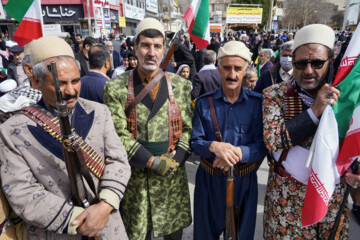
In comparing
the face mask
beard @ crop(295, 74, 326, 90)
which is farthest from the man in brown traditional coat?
the face mask

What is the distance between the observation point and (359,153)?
57.7 inches

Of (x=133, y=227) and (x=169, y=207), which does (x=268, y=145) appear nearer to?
(x=169, y=207)

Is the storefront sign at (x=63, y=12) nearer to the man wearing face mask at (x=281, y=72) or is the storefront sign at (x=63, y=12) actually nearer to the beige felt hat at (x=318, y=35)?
the man wearing face mask at (x=281, y=72)

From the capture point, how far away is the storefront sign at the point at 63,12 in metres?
26.2

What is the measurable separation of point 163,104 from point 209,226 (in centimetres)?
111

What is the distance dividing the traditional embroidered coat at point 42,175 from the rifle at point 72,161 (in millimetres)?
67

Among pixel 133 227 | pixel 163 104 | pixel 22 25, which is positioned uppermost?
pixel 22 25

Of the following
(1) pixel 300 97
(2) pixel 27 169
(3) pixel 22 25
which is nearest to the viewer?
(2) pixel 27 169

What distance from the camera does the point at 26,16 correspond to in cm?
269

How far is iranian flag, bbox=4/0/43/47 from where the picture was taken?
2.66 meters

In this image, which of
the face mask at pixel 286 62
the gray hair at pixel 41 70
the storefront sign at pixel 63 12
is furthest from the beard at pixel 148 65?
the storefront sign at pixel 63 12

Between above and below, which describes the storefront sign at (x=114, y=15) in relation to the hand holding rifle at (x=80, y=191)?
above

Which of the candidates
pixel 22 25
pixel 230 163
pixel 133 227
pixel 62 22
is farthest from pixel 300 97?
pixel 62 22

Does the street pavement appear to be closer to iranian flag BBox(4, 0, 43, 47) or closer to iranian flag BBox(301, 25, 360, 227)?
iranian flag BBox(301, 25, 360, 227)
